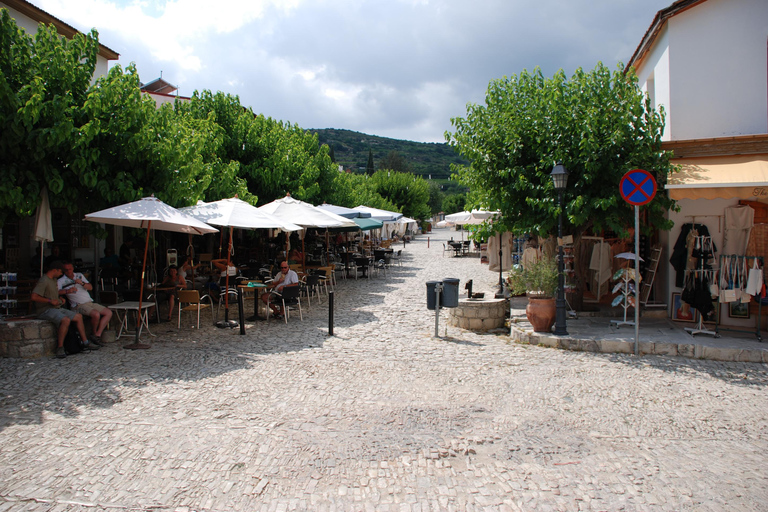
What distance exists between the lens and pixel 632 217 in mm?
8797

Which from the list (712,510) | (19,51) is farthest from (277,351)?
(19,51)

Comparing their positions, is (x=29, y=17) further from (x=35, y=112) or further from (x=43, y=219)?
(x=35, y=112)

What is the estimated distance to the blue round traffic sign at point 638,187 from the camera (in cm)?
705

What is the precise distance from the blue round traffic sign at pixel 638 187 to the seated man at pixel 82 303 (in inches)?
321

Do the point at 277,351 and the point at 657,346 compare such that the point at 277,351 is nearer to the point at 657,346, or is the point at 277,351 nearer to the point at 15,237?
the point at 657,346

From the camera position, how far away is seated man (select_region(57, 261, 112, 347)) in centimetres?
767

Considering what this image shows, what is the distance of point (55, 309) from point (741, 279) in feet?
34.6

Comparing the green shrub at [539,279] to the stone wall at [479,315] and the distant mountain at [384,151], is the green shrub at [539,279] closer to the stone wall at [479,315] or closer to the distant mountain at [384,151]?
the stone wall at [479,315]

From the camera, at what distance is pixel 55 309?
288 inches

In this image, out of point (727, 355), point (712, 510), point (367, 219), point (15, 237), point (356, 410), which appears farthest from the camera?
point (367, 219)

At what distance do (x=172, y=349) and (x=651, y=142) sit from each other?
861 centimetres

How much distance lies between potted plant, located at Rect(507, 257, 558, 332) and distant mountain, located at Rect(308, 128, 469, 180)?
11785cm

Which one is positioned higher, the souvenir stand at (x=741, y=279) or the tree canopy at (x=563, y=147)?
the tree canopy at (x=563, y=147)

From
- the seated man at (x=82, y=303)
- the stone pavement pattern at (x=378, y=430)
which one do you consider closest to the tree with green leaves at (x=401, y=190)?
the seated man at (x=82, y=303)
